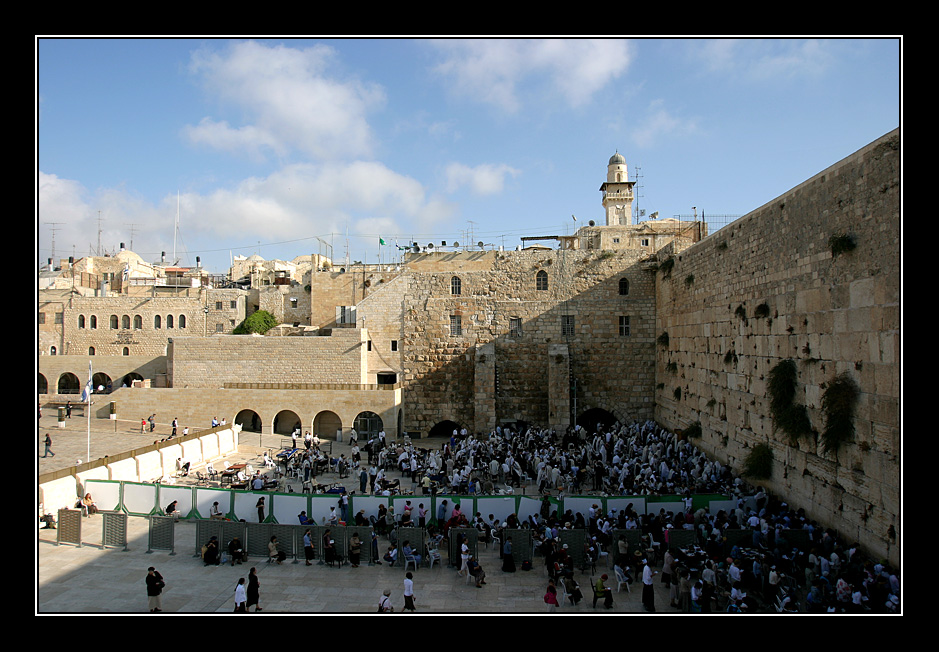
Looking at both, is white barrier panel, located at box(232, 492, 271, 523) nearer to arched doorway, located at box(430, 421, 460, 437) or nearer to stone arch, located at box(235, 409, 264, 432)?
stone arch, located at box(235, 409, 264, 432)

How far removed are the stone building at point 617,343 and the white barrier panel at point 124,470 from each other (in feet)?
26.1

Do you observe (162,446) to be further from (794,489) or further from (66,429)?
(794,489)

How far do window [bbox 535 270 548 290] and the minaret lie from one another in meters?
22.9

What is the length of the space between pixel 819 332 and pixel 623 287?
42.4 feet

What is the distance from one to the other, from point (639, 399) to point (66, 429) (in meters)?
22.3

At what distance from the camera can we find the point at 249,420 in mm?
24359

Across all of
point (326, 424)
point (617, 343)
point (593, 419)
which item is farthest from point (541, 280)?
point (326, 424)

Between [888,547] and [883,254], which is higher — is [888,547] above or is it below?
below

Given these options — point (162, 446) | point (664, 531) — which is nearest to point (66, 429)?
point (162, 446)

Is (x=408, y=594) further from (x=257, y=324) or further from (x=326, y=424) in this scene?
(x=257, y=324)

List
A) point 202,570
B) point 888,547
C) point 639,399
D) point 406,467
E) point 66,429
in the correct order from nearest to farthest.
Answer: point 888,547, point 202,570, point 406,467, point 66,429, point 639,399

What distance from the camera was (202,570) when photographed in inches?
399

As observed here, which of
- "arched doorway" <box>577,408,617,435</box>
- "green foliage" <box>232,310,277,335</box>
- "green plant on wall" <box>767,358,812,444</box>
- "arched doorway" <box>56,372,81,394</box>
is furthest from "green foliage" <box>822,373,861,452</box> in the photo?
"arched doorway" <box>56,372,81,394</box>

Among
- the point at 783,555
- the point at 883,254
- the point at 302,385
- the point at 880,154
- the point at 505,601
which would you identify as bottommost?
the point at 505,601
